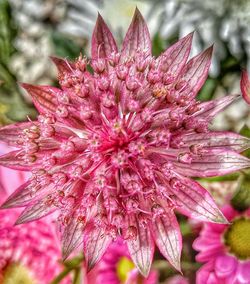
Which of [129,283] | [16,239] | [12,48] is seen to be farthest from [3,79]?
[129,283]

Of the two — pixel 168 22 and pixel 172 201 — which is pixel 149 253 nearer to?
pixel 172 201

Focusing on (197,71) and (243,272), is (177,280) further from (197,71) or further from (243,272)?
(197,71)

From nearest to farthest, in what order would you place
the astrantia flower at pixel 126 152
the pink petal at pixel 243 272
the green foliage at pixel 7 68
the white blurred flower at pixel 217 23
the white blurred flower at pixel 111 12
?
the astrantia flower at pixel 126 152
the pink petal at pixel 243 272
the green foliage at pixel 7 68
the white blurred flower at pixel 217 23
the white blurred flower at pixel 111 12

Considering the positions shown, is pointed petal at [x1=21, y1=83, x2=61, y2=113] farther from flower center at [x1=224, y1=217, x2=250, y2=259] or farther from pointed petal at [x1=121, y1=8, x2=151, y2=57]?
flower center at [x1=224, y1=217, x2=250, y2=259]

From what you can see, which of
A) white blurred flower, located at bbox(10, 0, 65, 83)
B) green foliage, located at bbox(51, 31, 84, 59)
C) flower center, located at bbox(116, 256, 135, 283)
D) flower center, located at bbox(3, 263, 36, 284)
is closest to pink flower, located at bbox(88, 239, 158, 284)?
flower center, located at bbox(116, 256, 135, 283)

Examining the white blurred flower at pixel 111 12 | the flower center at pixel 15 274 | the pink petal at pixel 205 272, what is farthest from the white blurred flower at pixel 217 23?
the flower center at pixel 15 274

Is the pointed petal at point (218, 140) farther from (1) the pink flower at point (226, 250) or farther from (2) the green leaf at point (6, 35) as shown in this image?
(2) the green leaf at point (6, 35)

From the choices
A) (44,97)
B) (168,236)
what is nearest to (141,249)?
(168,236)
